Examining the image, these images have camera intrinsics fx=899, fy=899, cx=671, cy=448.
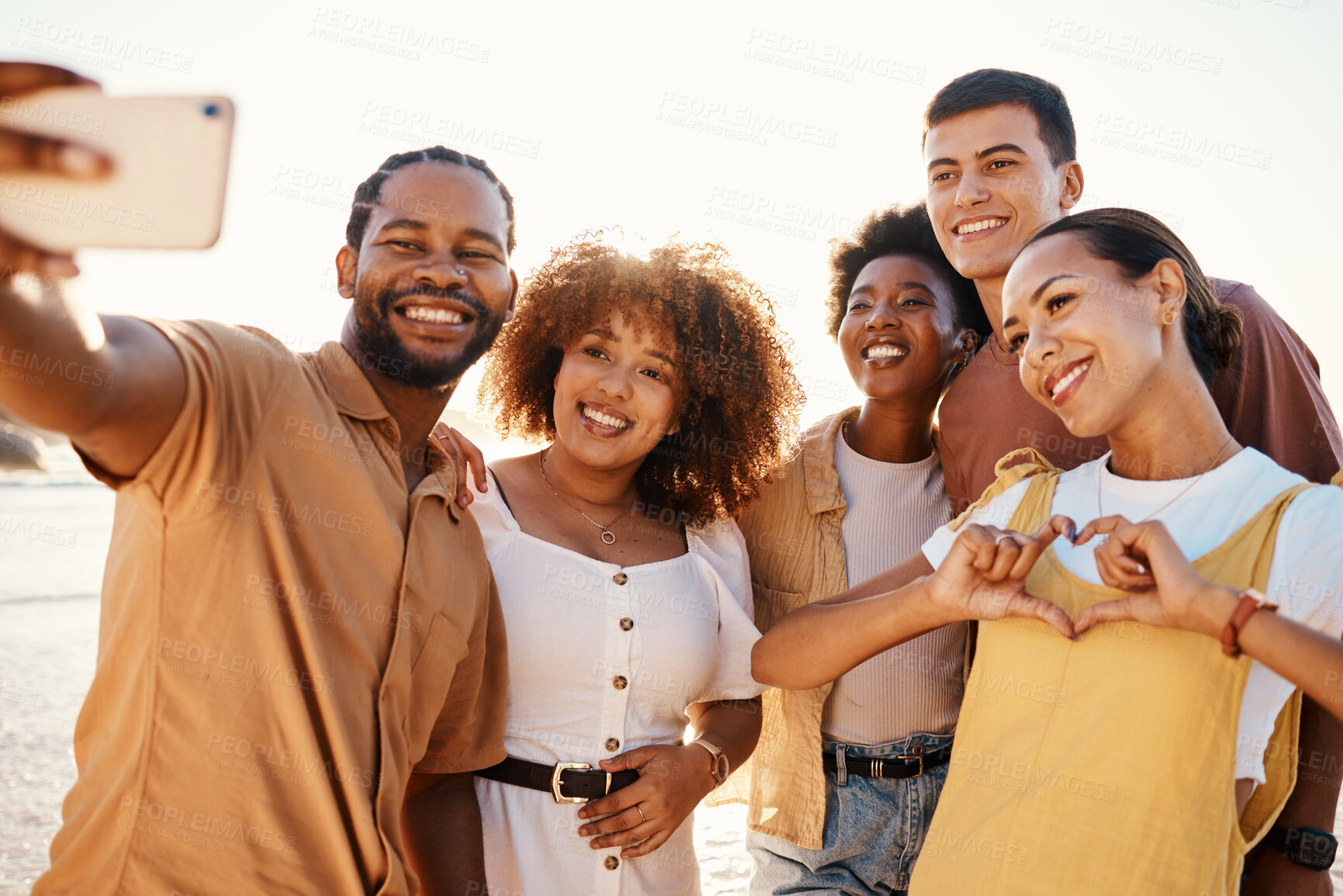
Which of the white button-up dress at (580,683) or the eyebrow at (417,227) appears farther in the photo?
the white button-up dress at (580,683)

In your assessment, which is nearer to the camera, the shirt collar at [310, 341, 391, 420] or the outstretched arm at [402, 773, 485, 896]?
the shirt collar at [310, 341, 391, 420]

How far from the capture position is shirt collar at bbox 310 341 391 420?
2.23m

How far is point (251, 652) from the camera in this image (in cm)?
190

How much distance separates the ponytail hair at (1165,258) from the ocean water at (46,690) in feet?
13.4

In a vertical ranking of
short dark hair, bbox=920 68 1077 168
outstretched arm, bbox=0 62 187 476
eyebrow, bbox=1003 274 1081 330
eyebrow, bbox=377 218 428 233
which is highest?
short dark hair, bbox=920 68 1077 168

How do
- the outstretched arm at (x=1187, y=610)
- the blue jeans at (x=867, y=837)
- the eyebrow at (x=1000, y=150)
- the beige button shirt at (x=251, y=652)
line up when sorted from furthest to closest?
the eyebrow at (x=1000, y=150) → the blue jeans at (x=867, y=837) → the beige button shirt at (x=251, y=652) → the outstretched arm at (x=1187, y=610)

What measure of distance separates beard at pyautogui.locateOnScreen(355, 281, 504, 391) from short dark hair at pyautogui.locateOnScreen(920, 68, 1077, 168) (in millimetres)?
2227

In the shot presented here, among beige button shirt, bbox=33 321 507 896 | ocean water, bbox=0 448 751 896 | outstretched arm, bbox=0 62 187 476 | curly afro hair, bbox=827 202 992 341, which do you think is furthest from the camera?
ocean water, bbox=0 448 751 896

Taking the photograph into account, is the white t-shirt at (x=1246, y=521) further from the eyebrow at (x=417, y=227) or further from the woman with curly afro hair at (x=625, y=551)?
the eyebrow at (x=417, y=227)

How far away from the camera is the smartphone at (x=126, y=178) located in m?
1.16

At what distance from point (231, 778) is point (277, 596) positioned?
38 centimetres

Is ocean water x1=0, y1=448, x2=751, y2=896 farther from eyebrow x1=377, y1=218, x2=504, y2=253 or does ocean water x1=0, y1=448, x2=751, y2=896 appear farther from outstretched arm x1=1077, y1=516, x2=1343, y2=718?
outstretched arm x1=1077, y1=516, x2=1343, y2=718

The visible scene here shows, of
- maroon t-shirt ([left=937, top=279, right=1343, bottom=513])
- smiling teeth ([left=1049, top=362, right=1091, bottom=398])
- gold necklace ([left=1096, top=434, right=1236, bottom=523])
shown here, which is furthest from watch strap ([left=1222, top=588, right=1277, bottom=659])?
maroon t-shirt ([left=937, top=279, right=1343, bottom=513])

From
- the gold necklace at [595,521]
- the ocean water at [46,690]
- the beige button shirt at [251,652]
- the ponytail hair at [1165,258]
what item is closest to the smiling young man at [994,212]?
the ponytail hair at [1165,258]
